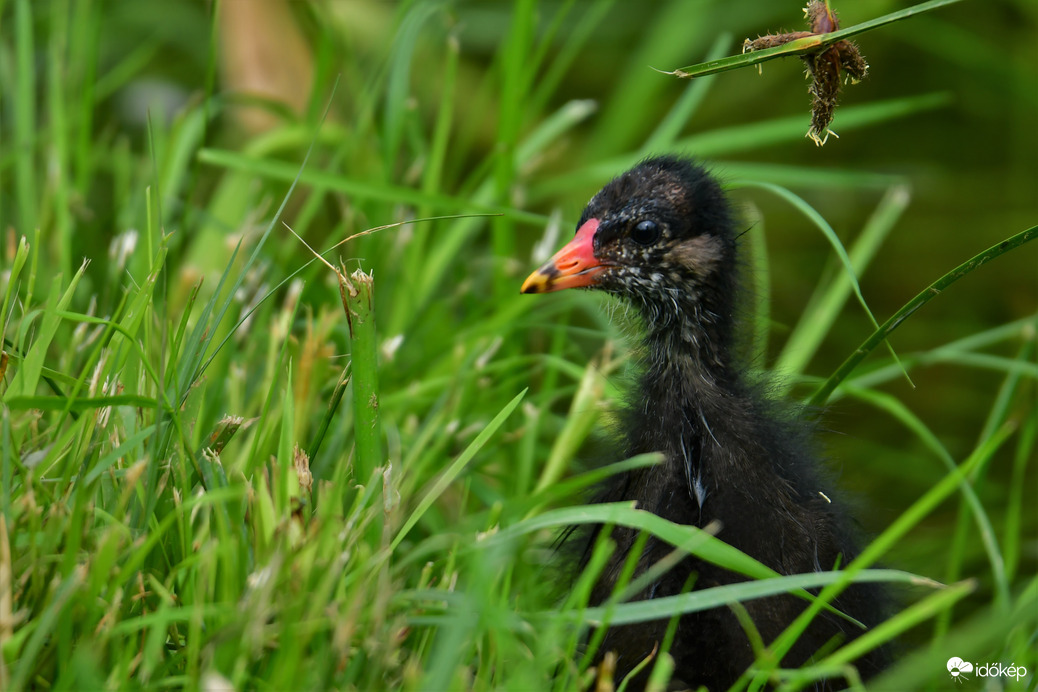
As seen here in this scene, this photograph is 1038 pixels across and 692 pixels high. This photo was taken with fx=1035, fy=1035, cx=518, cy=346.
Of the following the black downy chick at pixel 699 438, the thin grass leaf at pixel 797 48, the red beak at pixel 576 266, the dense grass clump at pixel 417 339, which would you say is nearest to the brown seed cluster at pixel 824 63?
the thin grass leaf at pixel 797 48

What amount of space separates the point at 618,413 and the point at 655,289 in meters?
0.29

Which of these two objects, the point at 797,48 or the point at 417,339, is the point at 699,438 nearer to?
the point at 797,48

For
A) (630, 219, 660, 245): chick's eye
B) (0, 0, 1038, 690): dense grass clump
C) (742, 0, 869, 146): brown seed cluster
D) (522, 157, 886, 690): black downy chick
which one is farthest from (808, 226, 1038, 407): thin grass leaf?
(630, 219, 660, 245): chick's eye

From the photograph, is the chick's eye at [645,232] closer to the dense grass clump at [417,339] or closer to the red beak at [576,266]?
the red beak at [576,266]

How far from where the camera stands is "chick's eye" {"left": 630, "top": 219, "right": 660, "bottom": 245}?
2275 mm

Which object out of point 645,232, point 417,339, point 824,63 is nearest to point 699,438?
point 645,232

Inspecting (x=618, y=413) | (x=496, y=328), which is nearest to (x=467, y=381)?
(x=496, y=328)

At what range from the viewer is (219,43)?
4.26 metres

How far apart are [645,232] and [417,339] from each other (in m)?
0.97

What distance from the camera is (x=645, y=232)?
2.29 m

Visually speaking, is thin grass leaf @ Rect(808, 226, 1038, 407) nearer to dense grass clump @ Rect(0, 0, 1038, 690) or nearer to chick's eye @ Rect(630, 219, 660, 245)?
dense grass clump @ Rect(0, 0, 1038, 690)

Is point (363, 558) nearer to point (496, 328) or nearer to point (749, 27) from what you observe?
point (496, 328)

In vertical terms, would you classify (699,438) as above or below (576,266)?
below

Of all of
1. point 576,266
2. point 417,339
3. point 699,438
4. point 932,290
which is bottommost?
point 417,339
